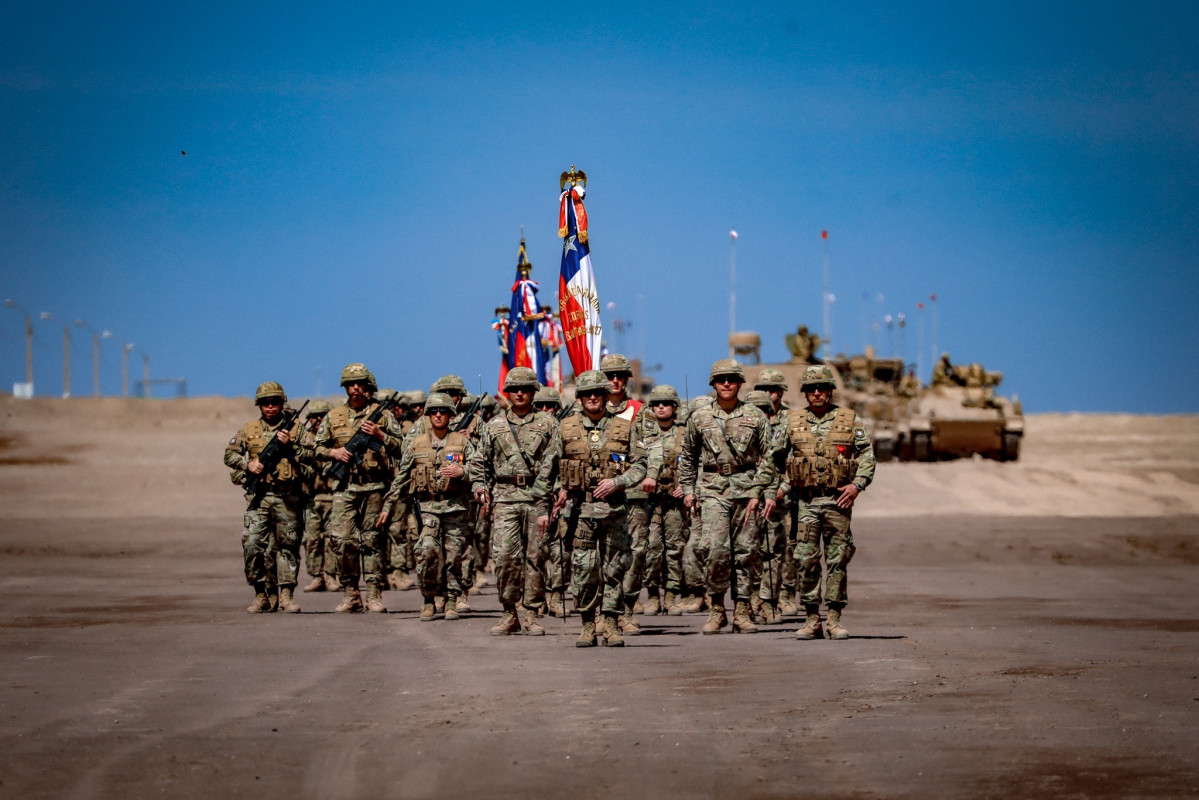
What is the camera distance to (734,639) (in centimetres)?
1488

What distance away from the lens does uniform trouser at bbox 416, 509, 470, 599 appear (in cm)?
1677

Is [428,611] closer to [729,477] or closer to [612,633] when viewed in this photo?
[612,633]

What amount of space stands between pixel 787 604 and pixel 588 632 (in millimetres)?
4388

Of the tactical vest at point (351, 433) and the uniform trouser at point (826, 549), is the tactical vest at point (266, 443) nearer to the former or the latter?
the tactical vest at point (351, 433)

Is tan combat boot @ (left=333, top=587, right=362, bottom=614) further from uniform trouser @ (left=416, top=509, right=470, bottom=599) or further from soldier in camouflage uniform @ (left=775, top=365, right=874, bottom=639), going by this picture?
soldier in camouflage uniform @ (left=775, top=365, right=874, bottom=639)

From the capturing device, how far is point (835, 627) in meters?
14.7

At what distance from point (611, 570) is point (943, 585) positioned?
27.3 feet

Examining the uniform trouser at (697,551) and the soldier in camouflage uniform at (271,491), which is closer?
the uniform trouser at (697,551)

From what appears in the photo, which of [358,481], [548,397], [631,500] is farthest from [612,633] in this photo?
[548,397]

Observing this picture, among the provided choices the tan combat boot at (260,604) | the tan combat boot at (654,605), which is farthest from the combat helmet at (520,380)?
the tan combat boot at (260,604)

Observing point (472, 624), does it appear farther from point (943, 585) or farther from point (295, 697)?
point (943, 585)

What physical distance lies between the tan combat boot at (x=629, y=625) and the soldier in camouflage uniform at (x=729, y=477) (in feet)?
2.35

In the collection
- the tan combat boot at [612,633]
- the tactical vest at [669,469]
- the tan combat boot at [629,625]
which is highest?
the tactical vest at [669,469]

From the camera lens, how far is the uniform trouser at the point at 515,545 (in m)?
14.9
